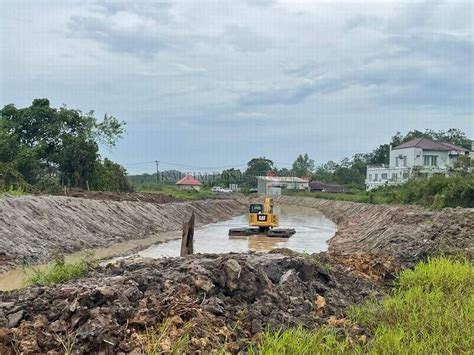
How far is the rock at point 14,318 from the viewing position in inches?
198

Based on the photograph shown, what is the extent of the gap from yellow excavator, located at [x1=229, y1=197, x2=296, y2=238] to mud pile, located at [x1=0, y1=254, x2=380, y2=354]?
1766 centimetres

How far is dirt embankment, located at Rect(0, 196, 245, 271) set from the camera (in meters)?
15.2

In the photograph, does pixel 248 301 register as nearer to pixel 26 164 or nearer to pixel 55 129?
pixel 26 164

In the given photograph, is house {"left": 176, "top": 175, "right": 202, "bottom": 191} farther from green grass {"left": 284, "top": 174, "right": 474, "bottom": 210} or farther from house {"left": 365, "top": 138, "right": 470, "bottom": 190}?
green grass {"left": 284, "top": 174, "right": 474, "bottom": 210}

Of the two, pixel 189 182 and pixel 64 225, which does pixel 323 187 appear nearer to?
pixel 189 182

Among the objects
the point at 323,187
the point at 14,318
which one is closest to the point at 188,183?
the point at 323,187

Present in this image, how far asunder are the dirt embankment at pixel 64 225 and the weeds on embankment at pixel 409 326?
10.2 m

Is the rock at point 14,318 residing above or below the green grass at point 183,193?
below

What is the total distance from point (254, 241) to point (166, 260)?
614 inches

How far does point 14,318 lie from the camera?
5102 mm

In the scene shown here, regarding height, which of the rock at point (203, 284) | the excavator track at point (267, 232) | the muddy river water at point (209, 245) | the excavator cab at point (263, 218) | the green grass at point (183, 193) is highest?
the green grass at point (183, 193)

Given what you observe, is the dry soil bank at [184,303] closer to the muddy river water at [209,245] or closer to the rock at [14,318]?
the rock at [14,318]

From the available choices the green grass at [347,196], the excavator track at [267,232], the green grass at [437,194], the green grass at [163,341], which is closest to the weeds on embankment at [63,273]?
the green grass at [163,341]

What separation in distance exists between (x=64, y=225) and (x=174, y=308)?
49.6ft
